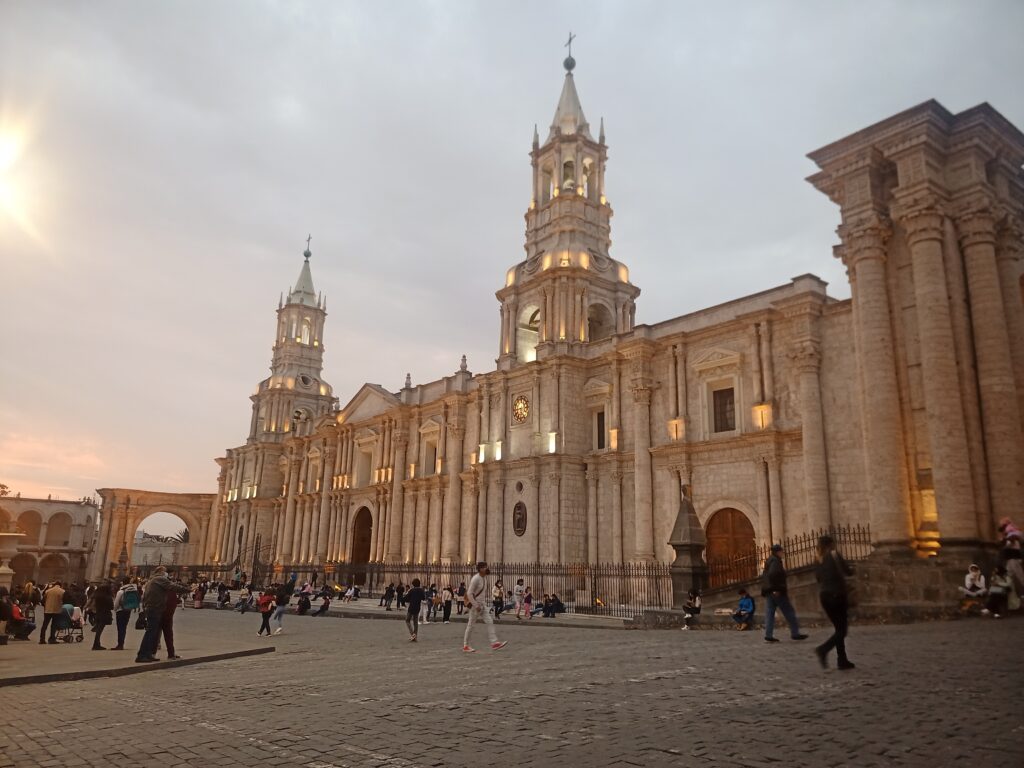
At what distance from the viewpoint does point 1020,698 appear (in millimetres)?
5840

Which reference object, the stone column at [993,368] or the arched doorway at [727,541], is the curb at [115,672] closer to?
the stone column at [993,368]

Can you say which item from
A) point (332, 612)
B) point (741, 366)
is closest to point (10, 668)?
point (332, 612)

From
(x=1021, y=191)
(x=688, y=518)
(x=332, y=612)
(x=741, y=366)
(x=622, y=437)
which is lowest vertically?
(x=332, y=612)

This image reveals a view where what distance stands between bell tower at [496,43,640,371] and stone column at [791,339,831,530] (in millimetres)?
10975

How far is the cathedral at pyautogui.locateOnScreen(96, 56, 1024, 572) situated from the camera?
16.3 meters

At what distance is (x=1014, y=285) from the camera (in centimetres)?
1702

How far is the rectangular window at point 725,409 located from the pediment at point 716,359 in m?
0.96

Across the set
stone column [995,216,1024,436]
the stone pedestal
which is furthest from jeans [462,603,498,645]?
stone column [995,216,1024,436]

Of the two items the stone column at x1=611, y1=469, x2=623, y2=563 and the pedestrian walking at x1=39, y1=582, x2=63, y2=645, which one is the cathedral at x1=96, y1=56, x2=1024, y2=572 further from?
the pedestrian walking at x1=39, y1=582, x2=63, y2=645

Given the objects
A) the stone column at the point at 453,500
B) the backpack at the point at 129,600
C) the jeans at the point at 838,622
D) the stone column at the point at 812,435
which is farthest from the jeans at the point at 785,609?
the stone column at the point at 453,500

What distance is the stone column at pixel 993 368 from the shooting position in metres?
15.3

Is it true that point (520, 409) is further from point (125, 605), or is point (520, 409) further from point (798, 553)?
point (125, 605)

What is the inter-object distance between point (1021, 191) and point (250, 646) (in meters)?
21.1

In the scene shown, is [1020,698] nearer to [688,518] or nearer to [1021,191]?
[688,518]
